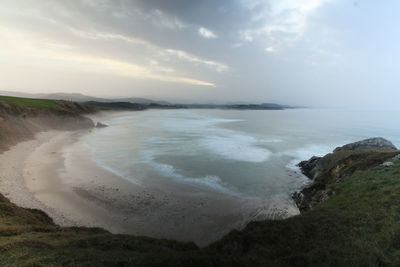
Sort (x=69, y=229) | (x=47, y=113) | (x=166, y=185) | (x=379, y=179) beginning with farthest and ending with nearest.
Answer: (x=47, y=113)
(x=166, y=185)
(x=379, y=179)
(x=69, y=229)

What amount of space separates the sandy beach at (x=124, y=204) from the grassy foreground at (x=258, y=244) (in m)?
2.01

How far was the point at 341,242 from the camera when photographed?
19.9ft

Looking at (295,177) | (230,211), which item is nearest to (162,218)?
(230,211)

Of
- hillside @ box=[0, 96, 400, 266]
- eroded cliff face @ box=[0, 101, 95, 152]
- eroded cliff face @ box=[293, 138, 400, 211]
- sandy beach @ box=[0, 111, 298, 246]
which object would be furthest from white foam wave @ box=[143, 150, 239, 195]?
eroded cliff face @ box=[0, 101, 95, 152]

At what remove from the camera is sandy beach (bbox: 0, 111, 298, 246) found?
10.1 meters

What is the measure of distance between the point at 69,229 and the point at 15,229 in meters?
1.89

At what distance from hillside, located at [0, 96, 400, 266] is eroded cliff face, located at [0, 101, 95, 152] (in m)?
23.1

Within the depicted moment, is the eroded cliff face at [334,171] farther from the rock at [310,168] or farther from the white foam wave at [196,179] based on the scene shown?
the white foam wave at [196,179]

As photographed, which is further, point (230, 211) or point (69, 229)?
point (230, 211)

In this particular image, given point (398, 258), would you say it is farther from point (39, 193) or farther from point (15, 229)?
point (39, 193)

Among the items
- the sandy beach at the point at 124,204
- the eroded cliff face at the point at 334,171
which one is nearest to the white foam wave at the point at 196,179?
the sandy beach at the point at 124,204

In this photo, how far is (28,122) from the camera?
35.2m

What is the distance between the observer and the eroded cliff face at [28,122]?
2600 cm

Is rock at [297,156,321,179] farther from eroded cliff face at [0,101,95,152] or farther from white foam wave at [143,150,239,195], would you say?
eroded cliff face at [0,101,95,152]
